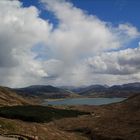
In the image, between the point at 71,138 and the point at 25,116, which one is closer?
the point at 71,138

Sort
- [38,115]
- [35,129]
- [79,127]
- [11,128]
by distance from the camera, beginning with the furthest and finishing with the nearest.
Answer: [38,115], [79,127], [35,129], [11,128]

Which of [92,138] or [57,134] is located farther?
[92,138]

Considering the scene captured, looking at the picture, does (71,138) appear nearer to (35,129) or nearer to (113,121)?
(35,129)

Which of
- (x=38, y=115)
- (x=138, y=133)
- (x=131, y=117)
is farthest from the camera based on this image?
(x=38, y=115)

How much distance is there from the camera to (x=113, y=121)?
110188 millimetres

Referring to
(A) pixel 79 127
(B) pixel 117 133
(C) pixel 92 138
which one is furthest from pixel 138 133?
(A) pixel 79 127

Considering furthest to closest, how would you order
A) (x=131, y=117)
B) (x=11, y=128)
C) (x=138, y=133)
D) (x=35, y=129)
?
1. (x=131, y=117)
2. (x=138, y=133)
3. (x=35, y=129)
4. (x=11, y=128)

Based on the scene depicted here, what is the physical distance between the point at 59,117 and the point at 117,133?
5597cm

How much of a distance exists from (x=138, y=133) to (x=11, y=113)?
59.4 metres

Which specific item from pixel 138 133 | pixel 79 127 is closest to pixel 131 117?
pixel 79 127

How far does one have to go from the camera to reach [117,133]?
8906 centimetres

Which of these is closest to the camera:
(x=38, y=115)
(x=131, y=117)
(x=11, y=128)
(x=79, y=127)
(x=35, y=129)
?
(x=11, y=128)

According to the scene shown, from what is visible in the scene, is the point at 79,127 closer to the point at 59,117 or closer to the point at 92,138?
the point at 92,138

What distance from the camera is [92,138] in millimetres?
88188
